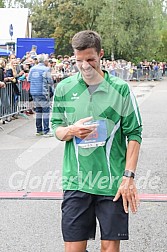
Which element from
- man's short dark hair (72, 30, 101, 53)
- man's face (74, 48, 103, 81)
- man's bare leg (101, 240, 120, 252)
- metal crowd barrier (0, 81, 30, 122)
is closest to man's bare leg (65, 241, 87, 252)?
man's bare leg (101, 240, 120, 252)

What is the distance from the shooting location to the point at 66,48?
55.1m

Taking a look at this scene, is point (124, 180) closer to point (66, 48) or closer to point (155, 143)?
point (155, 143)

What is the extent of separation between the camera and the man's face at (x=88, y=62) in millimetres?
3105

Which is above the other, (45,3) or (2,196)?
(45,3)

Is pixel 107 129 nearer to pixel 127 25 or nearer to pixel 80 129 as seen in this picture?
pixel 80 129

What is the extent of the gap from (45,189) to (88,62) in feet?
13.1

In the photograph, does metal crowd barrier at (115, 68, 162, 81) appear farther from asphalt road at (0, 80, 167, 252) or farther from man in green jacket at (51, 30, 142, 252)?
man in green jacket at (51, 30, 142, 252)

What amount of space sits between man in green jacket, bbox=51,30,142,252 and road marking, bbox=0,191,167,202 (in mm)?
3064

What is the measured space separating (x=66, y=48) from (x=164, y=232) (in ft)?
167

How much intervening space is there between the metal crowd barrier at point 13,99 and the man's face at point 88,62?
10.5 m

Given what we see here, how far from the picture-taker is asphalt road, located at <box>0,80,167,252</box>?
4824mm

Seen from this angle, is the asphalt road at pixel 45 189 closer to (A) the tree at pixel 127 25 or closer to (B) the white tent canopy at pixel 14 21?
(A) the tree at pixel 127 25

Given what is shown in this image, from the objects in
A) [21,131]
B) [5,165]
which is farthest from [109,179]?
[21,131]

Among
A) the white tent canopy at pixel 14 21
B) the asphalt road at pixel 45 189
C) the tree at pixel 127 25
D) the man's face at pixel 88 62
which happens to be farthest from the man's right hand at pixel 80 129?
the tree at pixel 127 25
